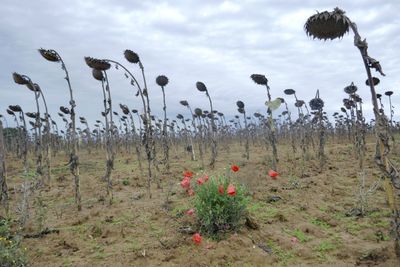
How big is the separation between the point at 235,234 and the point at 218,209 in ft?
1.89

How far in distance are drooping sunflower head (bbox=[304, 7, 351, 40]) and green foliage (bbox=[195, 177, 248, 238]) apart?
320cm

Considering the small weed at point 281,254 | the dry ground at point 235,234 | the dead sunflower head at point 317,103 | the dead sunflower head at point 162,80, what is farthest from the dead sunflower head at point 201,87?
the small weed at point 281,254

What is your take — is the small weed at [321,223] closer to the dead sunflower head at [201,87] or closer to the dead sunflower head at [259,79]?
the dead sunflower head at [259,79]

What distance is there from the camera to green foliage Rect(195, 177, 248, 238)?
7.06 m

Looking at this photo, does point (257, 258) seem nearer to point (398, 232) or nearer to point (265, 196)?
point (398, 232)

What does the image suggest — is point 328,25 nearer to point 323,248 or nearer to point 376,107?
point 376,107

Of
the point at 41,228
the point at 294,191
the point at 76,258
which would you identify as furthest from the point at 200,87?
the point at 76,258

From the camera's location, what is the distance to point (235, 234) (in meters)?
7.03

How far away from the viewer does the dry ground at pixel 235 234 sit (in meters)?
6.41

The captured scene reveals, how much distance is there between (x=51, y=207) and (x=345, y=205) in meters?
8.61

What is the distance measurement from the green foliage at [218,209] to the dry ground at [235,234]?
0.28m

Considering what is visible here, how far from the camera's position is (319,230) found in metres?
7.84

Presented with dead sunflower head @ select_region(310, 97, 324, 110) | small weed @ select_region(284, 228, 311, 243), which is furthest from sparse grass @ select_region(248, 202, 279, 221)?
dead sunflower head @ select_region(310, 97, 324, 110)

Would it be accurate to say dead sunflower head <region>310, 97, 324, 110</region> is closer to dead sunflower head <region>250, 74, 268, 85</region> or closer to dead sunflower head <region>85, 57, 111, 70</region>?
dead sunflower head <region>250, 74, 268, 85</region>
